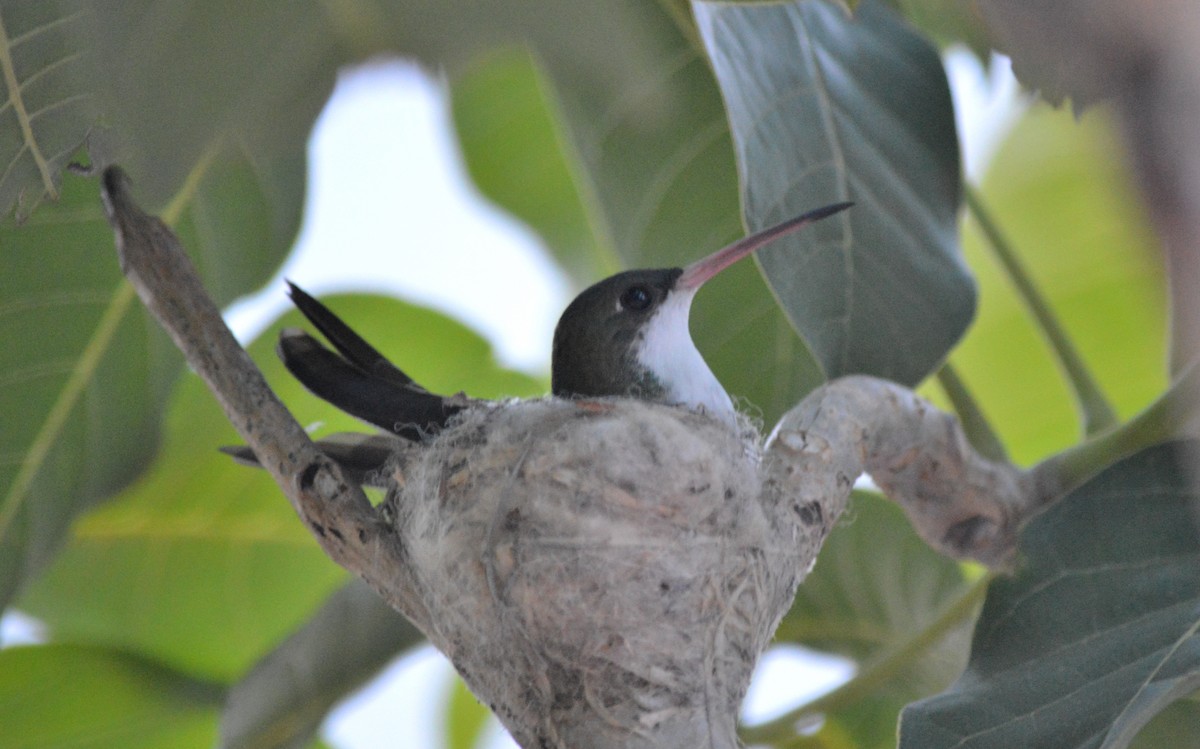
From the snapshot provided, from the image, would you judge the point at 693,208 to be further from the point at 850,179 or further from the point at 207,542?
the point at 207,542

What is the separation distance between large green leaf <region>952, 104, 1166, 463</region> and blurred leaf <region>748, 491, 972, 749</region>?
0.59 metres

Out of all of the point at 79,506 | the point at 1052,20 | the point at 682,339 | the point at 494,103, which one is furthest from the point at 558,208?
the point at 1052,20

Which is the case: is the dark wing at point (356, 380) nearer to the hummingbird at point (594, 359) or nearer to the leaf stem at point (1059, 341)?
the hummingbird at point (594, 359)

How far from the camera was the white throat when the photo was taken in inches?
84.4

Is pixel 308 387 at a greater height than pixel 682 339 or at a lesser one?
greater

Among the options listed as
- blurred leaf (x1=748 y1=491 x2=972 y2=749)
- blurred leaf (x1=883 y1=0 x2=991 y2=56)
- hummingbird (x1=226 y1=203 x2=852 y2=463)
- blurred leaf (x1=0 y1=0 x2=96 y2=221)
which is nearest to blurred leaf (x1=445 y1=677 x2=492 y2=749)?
blurred leaf (x1=748 y1=491 x2=972 y2=749)

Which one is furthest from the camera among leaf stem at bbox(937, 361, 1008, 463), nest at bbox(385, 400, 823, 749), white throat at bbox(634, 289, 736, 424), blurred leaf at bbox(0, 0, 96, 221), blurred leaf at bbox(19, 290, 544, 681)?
blurred leaf at bbox(19, 290, 544, 681)

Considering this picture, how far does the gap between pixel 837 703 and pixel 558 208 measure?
1428 mm

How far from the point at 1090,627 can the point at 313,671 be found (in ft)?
4.46

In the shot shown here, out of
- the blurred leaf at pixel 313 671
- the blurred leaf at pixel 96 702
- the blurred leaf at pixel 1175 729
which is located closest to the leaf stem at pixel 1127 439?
the blurred leaf at pixel 1175 729

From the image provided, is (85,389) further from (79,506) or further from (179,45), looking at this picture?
(179,45)

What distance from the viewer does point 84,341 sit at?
1982 mm

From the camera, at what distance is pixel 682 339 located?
2.27 metres

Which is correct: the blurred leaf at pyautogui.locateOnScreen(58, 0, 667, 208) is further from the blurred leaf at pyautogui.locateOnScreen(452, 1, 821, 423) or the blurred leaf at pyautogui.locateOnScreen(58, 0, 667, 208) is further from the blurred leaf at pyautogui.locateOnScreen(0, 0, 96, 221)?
the blurred leaf at pyautogui.locateOnScreen(452, 1, 821, 423)
